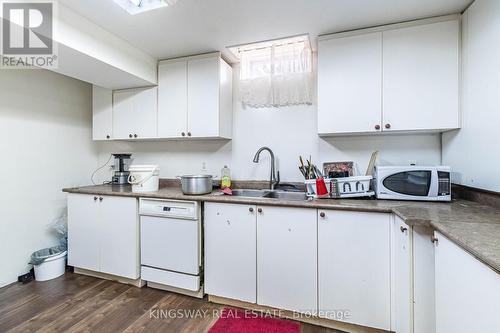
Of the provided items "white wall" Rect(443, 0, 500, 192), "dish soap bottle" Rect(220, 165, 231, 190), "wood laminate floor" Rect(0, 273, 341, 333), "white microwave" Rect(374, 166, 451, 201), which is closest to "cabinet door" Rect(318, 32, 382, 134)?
"white microwave" Rect(374, 166, 451, 201)

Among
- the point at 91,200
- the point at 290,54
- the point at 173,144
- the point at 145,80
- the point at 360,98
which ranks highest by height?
the point at 290,54

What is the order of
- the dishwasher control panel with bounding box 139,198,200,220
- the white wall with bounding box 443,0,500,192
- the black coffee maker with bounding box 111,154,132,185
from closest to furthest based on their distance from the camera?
the white wall with bounding box 443,0,500,192 → the dishwasher control panel with bounding box 139,198,200,220 → the black coffee maker with bounding box 111,154,132,185

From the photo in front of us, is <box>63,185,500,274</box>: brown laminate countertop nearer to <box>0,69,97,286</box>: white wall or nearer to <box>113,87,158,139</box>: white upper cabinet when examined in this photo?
<box>113,87,158,139</box>: white upper cabinet

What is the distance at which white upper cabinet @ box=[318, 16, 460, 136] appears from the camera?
1.69m

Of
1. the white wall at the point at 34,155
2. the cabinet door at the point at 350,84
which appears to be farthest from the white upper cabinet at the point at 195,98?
the white wall at the point at 34,155

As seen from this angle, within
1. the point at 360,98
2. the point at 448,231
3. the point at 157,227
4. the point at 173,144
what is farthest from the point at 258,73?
the point at 448,231

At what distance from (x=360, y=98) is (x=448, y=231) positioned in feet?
3.86

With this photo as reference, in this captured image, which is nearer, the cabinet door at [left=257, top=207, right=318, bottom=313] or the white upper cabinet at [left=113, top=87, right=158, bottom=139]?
the cabinet door at [left=257, top=207, right=318, bottom=313]

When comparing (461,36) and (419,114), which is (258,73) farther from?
(461,36)

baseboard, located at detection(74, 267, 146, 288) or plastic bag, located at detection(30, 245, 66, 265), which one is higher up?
plastic bag, located at detection(30, 245, 66, 265)

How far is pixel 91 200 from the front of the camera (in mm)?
2283

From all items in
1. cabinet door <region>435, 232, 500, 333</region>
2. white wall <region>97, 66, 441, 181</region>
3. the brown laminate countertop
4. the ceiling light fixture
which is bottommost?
cabinet door <region>435, 232, 500, 333</region>

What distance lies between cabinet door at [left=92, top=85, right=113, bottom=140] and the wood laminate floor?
152 cm

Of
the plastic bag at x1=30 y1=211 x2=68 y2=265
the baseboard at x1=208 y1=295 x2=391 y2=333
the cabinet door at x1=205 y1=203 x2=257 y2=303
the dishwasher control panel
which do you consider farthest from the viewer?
the plastic bag at x1=30 y1=211 x2=68 y2=265
